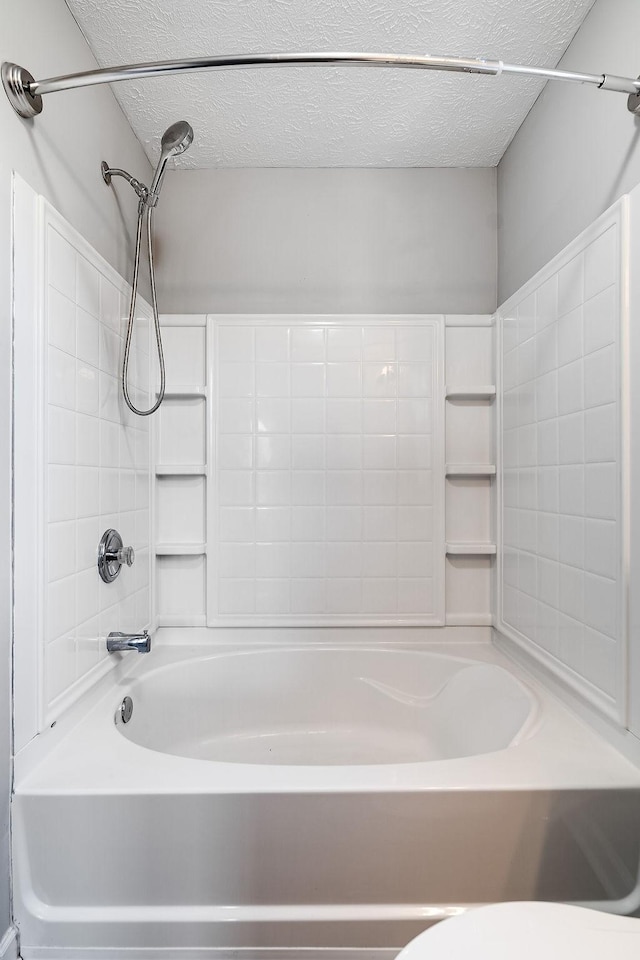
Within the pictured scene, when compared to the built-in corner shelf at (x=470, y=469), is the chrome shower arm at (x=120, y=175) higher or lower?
higher

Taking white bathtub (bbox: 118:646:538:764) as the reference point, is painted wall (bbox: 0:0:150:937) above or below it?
above

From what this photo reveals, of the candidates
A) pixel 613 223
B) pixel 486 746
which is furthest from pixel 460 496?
pixel 613 223

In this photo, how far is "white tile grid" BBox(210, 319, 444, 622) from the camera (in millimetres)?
2080

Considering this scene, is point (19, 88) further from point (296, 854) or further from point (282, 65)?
point (296, 854)

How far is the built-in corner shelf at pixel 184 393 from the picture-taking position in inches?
80.5

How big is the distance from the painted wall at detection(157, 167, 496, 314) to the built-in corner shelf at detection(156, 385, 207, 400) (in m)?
0.33

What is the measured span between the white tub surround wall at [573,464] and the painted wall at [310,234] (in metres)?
0.49

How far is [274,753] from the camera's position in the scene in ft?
6.20

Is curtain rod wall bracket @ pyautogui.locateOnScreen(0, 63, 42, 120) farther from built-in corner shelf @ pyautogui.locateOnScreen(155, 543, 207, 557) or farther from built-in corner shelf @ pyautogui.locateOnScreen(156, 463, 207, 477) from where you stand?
built-in corner shelf @ pyautogui.locateOnScreen(155, 543, 207, 557)

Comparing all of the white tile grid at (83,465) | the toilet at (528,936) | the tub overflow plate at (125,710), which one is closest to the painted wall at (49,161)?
the white tile grid at (83,465)

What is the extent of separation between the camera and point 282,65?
1066 millimetres

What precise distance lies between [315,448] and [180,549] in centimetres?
66

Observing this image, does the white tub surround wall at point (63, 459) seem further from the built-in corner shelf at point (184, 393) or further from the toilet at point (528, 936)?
the toilet at point (528, 936)

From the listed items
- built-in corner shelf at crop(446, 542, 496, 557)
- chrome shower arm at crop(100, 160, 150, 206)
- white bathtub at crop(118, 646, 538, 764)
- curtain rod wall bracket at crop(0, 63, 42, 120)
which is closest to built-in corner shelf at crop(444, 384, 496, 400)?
built-in corner shelf at crop(446, 542, 496, 557)
